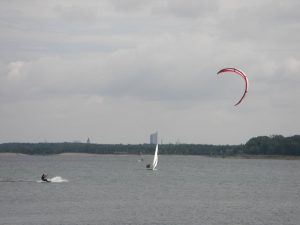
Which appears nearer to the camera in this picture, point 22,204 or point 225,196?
point 22,204

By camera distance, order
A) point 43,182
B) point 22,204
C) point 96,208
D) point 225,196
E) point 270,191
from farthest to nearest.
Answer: point 43,182
point 270,191
point 225,196
point 22,204
point 96,208

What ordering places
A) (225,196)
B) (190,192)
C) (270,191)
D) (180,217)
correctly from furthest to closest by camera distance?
(270,191) < (190,192) < (225,196) < (180,217)

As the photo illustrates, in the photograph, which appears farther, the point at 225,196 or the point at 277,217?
the point at 225,196

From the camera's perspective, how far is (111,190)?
73188 mm

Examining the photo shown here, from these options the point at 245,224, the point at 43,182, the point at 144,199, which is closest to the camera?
the point at 245,224

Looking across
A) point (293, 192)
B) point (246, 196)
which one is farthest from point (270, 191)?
point (246, 196)

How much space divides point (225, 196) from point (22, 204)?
19.3 m

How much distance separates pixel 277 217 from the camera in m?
50.0

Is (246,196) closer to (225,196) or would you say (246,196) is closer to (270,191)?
(225,196)

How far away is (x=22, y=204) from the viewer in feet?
189

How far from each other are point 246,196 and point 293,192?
9070 mm

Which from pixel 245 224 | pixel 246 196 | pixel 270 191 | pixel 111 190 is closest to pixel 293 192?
pixel 270 191

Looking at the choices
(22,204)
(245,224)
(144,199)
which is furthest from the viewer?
(144,199)

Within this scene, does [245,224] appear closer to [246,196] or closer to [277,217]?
[277,217]
